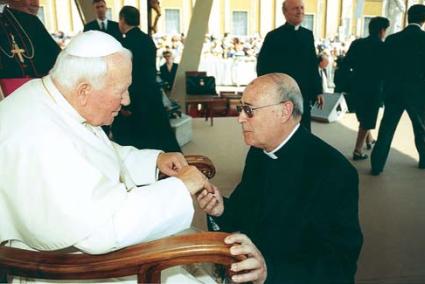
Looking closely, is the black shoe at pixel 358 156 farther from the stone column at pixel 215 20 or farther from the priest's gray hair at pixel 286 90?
the stone column at pixel 215 20

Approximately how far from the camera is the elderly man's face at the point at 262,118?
1782 mm

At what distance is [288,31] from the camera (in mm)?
4164

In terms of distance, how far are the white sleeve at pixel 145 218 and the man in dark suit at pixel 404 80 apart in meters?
3.66

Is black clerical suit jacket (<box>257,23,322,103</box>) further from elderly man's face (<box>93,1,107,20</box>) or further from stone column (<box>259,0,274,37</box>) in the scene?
stone column (<box>259,0,274,37</box>)

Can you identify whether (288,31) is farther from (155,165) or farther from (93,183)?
(93,183)

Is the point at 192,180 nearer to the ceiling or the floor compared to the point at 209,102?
nearer to the ceiling

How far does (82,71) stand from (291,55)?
310cm

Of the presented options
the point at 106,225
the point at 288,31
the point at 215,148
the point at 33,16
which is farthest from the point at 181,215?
the point at 215,148

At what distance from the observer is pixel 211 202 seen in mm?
1677

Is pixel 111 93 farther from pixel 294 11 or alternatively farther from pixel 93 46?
pixel 294 11

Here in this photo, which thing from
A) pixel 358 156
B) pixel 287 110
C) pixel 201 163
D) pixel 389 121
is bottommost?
pixel 358 156

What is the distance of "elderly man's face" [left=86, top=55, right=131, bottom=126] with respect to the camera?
4.42 ft

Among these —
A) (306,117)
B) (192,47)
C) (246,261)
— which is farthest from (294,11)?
(192,47)

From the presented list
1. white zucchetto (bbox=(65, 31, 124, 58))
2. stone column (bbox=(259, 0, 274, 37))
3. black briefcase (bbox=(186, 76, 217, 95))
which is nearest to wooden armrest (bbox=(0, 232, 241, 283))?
white zucchetto (bbox=(65, 31, 124, 58))
